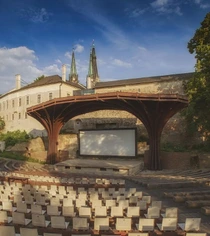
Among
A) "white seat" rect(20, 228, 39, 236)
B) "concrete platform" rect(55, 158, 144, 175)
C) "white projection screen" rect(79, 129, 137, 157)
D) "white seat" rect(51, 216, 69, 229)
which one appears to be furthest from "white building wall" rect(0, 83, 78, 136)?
"white seat" rect(20, 228, 39, 236)

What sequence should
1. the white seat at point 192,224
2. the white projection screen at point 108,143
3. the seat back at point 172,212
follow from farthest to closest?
the white projection screen at point 108,143
the seat back at point 172,212
the white seat at point 192,224

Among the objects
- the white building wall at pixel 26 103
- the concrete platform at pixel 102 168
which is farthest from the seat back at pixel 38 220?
the white building wall at pixel 26 103

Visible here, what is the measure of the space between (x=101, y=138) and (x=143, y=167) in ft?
23.2

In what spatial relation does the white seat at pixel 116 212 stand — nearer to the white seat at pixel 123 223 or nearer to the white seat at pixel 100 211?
the white seat at pixel 100 211

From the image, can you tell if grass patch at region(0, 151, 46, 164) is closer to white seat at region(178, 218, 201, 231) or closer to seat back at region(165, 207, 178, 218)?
seat back at region(165, 207, 178, 218)

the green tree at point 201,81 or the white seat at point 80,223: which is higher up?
the green tree at point 201,81

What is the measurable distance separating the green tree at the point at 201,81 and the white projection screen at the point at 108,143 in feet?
23.3

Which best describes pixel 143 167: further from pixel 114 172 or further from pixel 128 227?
pixel 128 227

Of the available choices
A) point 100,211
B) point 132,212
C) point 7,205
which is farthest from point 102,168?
point 100,211

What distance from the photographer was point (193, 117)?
27688 millimetres

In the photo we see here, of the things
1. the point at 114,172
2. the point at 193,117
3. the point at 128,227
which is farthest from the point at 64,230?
the point at 193,117

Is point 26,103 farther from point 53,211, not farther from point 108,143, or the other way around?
point 53,211

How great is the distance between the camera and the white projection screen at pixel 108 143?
96.7ft

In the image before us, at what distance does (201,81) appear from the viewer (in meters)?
25.1
